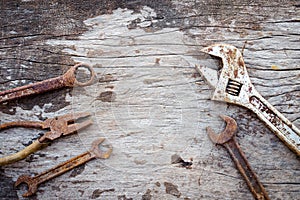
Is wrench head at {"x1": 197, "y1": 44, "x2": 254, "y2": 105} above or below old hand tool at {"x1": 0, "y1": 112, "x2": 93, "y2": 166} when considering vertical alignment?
above

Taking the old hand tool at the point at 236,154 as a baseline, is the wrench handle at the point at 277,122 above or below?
above

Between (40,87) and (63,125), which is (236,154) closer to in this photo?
(63,125)

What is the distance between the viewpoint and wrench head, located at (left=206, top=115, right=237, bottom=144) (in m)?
1.48

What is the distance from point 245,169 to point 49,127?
73 cm

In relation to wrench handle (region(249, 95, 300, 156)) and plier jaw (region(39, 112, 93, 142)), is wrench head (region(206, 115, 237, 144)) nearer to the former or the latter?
wrench handle (region(249, 95, 300, 156))

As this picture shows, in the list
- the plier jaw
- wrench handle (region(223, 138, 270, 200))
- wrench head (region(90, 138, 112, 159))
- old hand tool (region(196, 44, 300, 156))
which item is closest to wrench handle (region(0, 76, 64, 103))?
the plier jaw

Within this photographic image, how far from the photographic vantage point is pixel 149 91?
60.6 inches

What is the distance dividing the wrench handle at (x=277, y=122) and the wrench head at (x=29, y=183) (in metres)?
0.84

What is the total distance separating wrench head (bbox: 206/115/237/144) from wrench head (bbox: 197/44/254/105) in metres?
0.07

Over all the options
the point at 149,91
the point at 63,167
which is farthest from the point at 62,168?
the point at 149,91

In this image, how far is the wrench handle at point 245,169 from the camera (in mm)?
1461

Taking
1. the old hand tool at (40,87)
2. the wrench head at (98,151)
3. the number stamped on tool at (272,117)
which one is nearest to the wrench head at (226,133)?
the number stamped on tool at (272,117)

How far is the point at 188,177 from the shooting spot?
4.90 feet

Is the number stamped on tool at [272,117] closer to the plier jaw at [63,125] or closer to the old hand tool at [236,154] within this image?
the old hand tool at [236,154]
